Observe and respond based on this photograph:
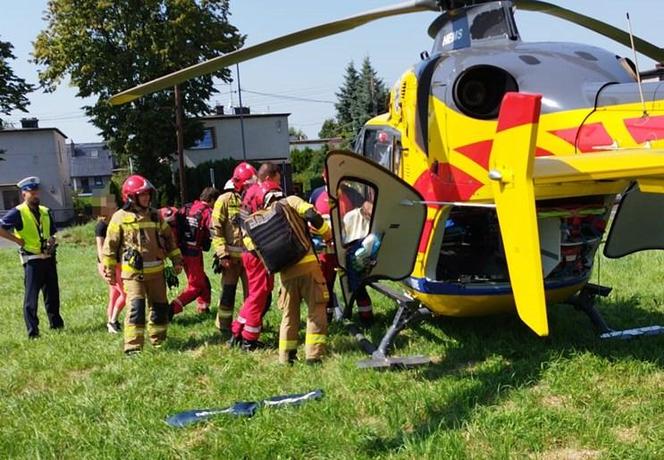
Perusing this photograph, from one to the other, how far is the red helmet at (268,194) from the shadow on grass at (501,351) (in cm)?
181

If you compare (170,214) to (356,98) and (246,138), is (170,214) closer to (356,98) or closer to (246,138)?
(246,138)

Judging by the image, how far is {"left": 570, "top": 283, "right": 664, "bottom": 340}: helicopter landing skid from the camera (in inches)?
210

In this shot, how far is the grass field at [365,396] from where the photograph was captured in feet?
12.3

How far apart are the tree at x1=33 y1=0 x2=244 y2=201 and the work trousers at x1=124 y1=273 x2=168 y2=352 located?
27.2m

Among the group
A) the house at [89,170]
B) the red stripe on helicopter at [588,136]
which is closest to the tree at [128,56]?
the red stripe on helicopter at [588,136]

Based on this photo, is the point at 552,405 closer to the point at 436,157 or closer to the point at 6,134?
the point at 436,157

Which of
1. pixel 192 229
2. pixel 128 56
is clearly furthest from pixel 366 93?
pixel 192 229

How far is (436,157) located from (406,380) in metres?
1.75

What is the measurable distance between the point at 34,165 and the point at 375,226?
147 ft

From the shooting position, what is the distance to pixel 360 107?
5197 cm

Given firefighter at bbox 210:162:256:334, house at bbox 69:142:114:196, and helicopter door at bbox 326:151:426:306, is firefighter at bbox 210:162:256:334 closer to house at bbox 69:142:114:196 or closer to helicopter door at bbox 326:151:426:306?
helicopter door at bbox 326:151:426:306

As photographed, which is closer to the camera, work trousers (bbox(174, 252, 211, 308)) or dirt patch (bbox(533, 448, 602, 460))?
dirt patch (bbox(533, 448, 602, 460))

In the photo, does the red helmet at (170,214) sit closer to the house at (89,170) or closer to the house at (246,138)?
the house at (246,138)

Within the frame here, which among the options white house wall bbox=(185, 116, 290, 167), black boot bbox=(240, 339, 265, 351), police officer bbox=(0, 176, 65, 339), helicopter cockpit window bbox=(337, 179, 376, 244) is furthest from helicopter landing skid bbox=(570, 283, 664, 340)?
white house wall bbox=(185, 116, 290, 167)
